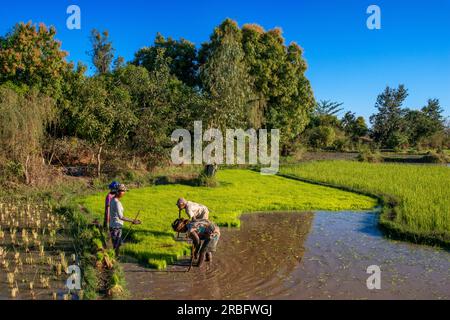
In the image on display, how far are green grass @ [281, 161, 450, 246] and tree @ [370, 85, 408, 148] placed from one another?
22.8m

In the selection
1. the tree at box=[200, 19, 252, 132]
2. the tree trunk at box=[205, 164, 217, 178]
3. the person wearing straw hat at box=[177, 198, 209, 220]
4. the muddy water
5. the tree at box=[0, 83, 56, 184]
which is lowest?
the muddy water

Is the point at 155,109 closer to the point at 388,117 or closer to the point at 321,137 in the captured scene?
the point at 321,137

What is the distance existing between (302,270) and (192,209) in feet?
8.16

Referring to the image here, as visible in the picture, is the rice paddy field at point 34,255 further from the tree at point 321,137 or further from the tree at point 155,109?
the tree at point 321,137

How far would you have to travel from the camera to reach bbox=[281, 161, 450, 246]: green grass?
1178 cm

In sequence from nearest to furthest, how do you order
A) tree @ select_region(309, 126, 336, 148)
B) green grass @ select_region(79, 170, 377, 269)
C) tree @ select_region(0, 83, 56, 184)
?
green grass @ select_region(79, 170, 377, 269)
tree @ select_region(0, 83, 56, 184)
tree @ select_region(309, 126, 336, 148)

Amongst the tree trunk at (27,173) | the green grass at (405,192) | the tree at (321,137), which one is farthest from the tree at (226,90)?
the tree at (321,137)

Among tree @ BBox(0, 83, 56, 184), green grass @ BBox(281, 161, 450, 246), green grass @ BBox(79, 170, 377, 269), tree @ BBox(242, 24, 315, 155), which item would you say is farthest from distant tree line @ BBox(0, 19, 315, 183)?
green grass @ BBox(281, 161, 450, 246)

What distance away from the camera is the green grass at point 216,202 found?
32.6 feet

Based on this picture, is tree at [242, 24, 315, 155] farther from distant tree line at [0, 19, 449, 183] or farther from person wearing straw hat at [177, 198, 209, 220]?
person wearing straw hat at [177, 198, 209, 220]

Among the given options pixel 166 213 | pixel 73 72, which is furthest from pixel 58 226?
pixel 73 72

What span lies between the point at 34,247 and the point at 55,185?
8.04 meters

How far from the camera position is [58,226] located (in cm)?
1194
